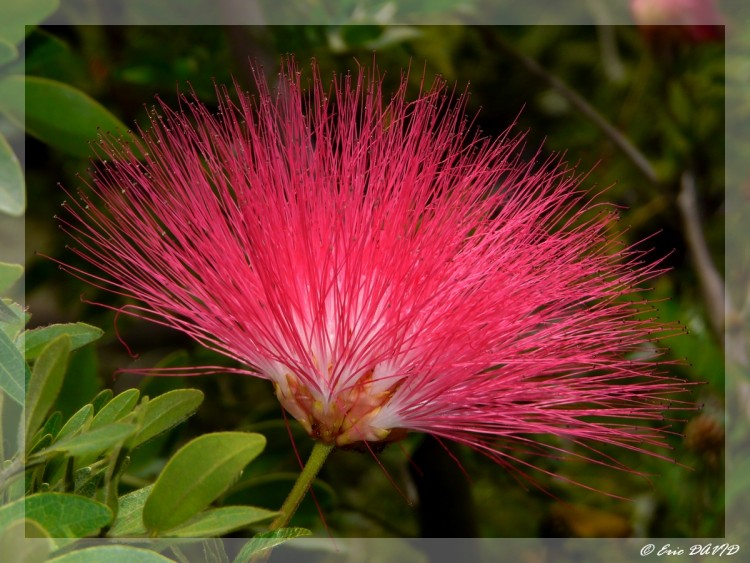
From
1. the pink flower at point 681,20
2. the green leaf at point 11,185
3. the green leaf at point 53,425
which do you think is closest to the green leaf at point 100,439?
the green leaf at point 53,425

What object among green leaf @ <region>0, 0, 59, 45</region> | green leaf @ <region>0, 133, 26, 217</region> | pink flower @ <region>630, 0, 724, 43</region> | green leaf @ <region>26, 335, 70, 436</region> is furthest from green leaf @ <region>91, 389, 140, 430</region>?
pink flower @ <region>630, 0, 724, 43</region>

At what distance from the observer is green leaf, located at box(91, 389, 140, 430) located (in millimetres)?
901

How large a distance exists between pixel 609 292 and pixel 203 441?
56 cm

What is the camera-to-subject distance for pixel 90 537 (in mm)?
820

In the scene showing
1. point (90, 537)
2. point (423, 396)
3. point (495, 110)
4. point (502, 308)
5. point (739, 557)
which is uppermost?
point (495, 110)

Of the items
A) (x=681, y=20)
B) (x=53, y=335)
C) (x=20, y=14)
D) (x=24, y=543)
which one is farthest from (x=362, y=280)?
(x=681, y=20)

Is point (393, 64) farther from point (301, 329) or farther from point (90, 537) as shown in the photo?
point (90, 537)

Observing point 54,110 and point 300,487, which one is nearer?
point 300,487

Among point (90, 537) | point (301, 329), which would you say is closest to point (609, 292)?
point (301, 329)

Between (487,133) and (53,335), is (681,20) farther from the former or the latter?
(53,335)

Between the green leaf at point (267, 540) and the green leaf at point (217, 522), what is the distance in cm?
7

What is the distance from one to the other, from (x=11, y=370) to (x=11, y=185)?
23 cm

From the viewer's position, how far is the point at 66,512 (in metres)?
0.78

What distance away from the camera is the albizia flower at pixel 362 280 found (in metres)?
1.02
